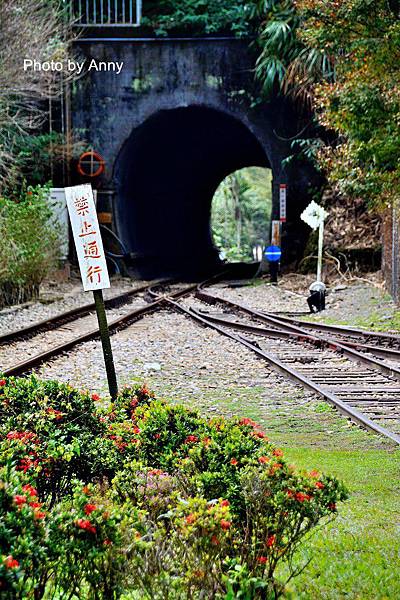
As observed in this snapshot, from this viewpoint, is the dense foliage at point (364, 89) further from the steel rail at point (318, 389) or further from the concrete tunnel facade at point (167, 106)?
the concrete tunnel facade at point (167, 106)

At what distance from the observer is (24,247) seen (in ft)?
52.5

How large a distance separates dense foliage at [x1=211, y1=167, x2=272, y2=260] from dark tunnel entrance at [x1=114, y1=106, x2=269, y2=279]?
16.6 metres

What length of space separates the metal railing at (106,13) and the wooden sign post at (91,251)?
17.8 metres

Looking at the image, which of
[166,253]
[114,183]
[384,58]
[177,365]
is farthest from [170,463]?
[166,253]

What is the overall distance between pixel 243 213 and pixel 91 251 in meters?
49.0

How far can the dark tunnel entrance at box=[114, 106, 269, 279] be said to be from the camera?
2477 centimetres

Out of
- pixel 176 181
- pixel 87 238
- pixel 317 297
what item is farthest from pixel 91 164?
pixel 87 238

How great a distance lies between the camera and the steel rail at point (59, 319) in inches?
454

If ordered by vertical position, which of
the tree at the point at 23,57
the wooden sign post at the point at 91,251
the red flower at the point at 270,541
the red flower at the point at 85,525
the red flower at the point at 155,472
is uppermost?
the tree at the point at 23,57

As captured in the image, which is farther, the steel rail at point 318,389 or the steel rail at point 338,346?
the steel rail at point 338,346

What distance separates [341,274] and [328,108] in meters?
8.49

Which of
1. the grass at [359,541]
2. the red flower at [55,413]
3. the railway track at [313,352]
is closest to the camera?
the grass at [359,541]

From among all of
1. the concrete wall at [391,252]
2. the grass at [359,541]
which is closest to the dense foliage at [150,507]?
the grass at [359,541]

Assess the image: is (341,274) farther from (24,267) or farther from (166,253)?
(166,253)
